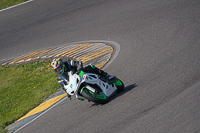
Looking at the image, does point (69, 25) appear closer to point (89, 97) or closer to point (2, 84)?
point (2, 84)

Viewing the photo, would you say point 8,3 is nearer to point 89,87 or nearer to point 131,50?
point 131,50

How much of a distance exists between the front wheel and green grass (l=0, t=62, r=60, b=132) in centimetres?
341

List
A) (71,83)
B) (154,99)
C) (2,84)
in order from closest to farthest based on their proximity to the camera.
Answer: (154,99), (71,83), (2,84)

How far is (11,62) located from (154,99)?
30.5 ft

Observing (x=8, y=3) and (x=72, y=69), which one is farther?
(x=8, y=3)

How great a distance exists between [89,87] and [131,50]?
3.73 metres

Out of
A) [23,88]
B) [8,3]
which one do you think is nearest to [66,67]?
[23,88]

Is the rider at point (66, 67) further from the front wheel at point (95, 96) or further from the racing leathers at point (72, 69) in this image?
the front wheel at point (95, 96)

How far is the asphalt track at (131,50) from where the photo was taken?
244 inches

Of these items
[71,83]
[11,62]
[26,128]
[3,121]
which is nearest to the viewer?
[71,83]

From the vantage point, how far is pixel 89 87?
7289 millimetres

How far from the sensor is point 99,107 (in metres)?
7.54

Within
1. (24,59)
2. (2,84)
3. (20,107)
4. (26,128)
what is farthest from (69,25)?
(26,128)

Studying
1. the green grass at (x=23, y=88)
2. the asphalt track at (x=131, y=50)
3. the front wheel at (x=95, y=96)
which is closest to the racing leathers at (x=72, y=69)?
the front wheel at (x=95, y=96)
